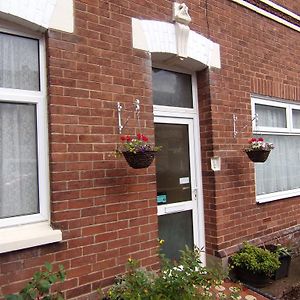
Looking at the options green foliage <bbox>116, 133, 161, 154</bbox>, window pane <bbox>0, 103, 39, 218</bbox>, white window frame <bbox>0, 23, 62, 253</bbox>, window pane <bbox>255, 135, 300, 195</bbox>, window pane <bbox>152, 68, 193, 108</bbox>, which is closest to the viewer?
white window frame <bbox>0, 23, 62, 253</bbox>

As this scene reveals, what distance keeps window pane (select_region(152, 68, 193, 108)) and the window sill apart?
181 cm

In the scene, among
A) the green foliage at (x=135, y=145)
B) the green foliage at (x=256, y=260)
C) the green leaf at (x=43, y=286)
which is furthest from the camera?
the green foliage at (x=256, y=260)

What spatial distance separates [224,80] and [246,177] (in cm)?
141

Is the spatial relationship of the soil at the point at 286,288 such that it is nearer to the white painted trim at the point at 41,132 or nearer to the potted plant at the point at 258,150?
the potted plant at the point at 258,150

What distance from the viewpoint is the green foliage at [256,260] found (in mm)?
4145

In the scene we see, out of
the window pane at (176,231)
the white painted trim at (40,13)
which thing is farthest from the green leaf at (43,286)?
the white painted trim at (40,13)

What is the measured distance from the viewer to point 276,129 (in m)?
5.58

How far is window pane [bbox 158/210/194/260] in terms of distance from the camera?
4.20 metres

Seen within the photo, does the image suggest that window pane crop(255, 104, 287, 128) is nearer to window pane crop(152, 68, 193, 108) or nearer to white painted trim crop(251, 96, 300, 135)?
white painted trim crop(251, 96, 300, 135)

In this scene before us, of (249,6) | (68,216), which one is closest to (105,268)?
(68,216)

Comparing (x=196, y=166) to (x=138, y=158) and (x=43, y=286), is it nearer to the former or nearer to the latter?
(x=138, y=158)

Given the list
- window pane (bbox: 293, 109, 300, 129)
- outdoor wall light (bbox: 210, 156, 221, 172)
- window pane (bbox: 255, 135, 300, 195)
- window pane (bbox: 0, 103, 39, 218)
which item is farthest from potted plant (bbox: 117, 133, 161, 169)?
window pane (bbox: 293, 109, 300, 129)

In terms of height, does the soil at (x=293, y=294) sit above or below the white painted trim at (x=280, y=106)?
below

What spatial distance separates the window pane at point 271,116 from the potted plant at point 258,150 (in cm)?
88
